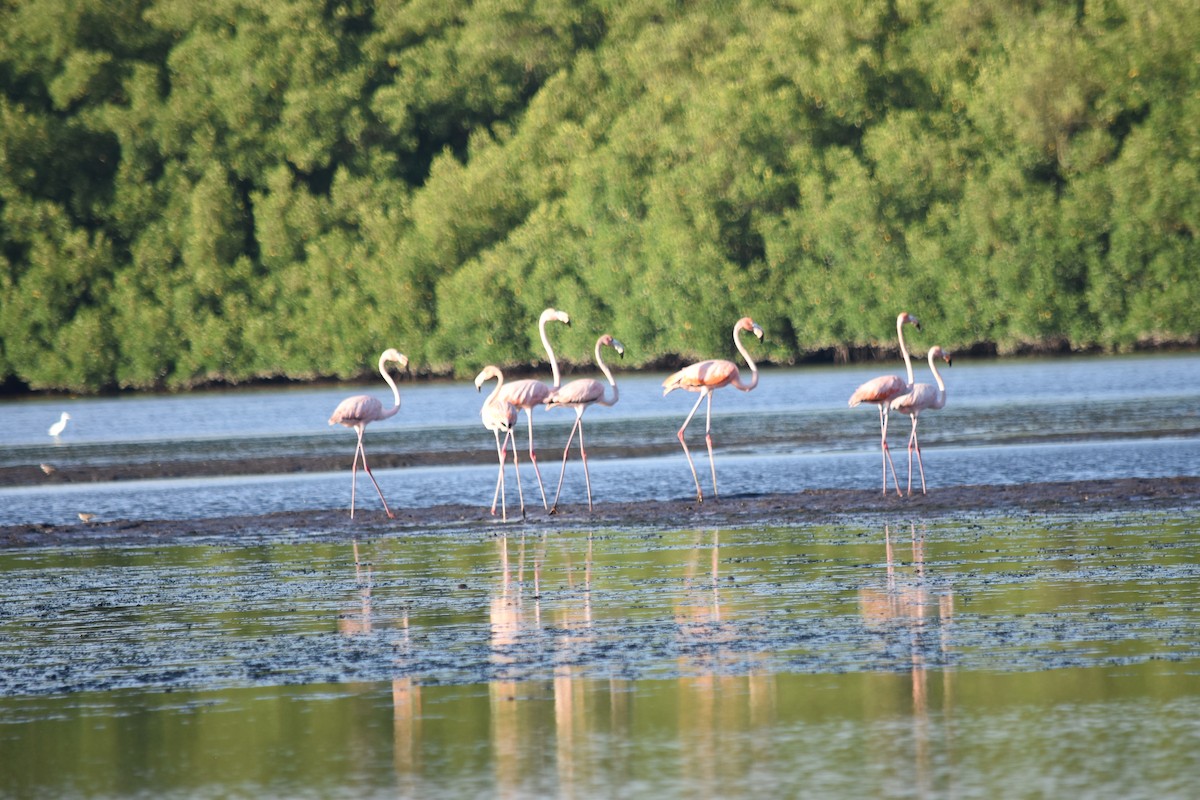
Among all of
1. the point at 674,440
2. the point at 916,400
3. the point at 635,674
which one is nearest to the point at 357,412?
the point at 916,400

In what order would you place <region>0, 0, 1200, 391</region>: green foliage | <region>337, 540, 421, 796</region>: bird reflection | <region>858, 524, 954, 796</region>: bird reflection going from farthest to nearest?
1. <region>0, 0, 1200, 391</region>: green foliage
2. <region>858, 524, 954, 796</region>: bird reflection
3. <region>337, 540, 421, 796</region>: bird reflection

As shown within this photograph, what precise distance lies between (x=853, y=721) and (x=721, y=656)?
1.73 m

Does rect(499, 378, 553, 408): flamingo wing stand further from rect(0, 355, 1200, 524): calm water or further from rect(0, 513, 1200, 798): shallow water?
rect(0, 513, 1200, 798): shallow water

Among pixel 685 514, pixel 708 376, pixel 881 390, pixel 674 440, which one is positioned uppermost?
pixel 708 376

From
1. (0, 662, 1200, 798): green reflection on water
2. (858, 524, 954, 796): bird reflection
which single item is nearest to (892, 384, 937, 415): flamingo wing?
(858, 524, 954, 796): bird reflection

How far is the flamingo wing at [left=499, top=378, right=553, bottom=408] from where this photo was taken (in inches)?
774

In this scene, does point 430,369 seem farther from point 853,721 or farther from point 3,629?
point 853,721

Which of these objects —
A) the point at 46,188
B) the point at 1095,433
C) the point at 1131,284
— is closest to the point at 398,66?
Result: the point at 46,188

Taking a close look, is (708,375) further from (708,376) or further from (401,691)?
(401,691)

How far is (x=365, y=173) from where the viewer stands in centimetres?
7075

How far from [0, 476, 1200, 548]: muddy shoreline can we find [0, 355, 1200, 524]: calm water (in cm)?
134

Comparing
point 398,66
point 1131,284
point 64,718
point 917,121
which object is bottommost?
point 64,718

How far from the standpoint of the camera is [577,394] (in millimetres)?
19578

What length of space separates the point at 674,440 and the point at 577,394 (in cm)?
1035
